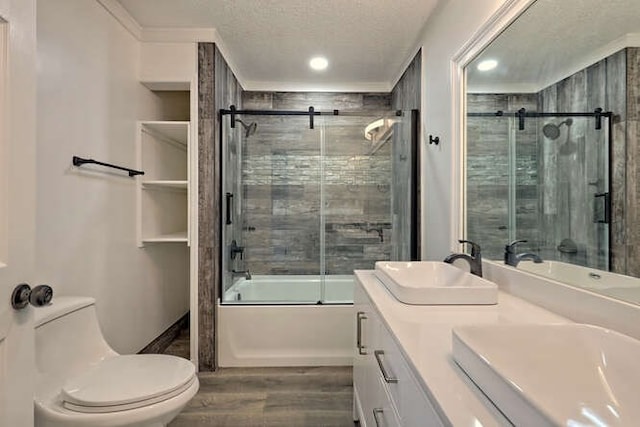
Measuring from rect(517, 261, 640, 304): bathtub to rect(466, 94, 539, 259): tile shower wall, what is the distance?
143mm

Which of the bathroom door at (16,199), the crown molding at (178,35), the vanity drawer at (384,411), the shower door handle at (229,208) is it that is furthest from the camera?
the shower door handle at (229,208)

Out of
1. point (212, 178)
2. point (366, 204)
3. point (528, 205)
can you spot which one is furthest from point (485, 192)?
point (212, 178)

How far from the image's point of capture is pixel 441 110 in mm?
2053

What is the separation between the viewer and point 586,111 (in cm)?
102

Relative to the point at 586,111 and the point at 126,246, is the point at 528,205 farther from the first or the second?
the point at 126,246

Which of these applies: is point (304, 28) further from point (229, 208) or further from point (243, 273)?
point (243, 273)

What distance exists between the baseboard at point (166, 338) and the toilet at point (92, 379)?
0.91 meters

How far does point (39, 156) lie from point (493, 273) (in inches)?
83.3

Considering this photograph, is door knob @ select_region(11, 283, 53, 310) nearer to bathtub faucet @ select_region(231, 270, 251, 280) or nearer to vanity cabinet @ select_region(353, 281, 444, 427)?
vanity cabinet @ select_region(353, 281, 444, 427)

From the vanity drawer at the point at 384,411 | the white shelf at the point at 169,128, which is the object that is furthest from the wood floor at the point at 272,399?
the white shelf at the point at 169,128

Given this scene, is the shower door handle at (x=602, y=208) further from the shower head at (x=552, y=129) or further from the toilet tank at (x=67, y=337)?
the toilet tank at (x=67, y=337)

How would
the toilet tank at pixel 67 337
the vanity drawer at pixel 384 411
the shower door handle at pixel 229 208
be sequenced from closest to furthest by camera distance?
the vanity drawer at pixel 384 411, the toilet tank at pixel 67 337, the shower door handle at pixel 229 208

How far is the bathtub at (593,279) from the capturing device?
0.85 m

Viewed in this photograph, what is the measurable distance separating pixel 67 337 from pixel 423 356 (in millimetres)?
1537
